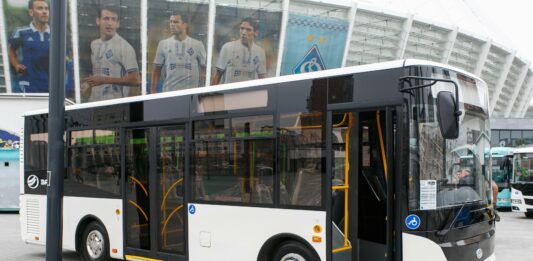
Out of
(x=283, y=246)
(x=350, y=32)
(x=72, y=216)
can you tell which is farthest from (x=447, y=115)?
(x=350, y=32)

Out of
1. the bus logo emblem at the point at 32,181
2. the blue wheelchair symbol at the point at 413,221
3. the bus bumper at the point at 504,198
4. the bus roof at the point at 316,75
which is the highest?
the bus roof at the point at 316,75

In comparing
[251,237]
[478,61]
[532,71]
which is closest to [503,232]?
[251,237]

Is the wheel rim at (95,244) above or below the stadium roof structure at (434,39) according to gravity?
below

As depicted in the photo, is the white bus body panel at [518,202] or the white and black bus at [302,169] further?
the white bus body panel at [518,202]

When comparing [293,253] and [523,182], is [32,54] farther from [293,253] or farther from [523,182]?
[293,253]

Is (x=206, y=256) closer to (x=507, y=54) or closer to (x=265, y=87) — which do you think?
(x=265, y=87)

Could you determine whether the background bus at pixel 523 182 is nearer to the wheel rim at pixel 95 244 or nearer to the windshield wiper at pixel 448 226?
the windshield wiper at pixel 448 226

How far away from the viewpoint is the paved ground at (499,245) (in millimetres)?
10005

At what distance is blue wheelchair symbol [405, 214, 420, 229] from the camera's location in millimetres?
5363

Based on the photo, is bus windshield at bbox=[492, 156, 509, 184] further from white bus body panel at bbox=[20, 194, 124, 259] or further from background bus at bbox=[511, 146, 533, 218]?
white bus body panel at bbox=[20, 194, 124, 259]

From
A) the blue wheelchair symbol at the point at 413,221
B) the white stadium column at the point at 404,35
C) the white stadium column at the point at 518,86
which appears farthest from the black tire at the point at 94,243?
the white stadium column at the point at 518,86

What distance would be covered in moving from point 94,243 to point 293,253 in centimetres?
412

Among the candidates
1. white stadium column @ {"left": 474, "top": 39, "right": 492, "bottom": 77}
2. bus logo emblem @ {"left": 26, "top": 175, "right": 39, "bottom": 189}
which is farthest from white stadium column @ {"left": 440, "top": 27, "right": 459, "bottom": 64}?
bus logo emblem @ {"left": 26, "top": 175, "right": 39, "bottom": 189}

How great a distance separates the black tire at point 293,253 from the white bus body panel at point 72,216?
307 centimetres
